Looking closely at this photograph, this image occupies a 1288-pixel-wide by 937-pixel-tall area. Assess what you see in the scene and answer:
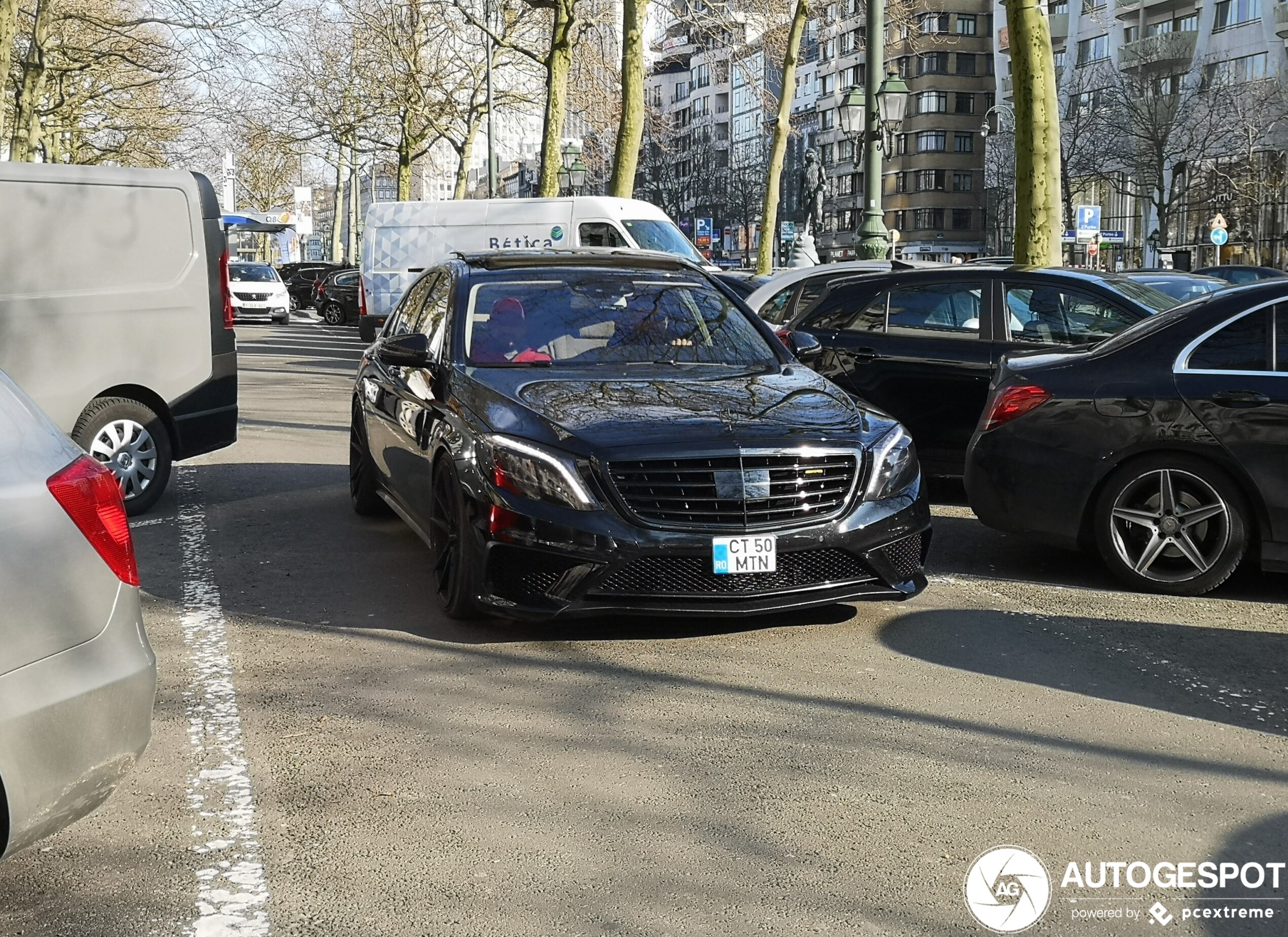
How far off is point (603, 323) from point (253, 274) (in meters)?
37.4

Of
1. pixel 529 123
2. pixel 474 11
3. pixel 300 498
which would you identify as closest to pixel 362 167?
pixel 529 123

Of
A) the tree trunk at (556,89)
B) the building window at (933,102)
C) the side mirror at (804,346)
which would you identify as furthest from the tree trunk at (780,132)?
the building window at (933,102)

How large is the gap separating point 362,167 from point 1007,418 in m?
66.9

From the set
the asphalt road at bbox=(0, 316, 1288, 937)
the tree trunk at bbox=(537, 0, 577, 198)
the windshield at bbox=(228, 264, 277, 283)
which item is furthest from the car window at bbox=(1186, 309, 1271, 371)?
the windshield at bbox=(228, 264, 277, 283)

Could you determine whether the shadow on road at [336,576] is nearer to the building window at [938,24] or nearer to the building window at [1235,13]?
the building window at [1235,13]

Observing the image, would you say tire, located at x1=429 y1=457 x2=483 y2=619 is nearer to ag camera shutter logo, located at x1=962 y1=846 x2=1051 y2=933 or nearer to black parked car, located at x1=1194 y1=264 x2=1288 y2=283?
ag camera shutter logo, located at x1=962 y1=846 x2=1051 y2=933

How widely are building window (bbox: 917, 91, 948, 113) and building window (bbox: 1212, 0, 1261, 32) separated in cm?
4015

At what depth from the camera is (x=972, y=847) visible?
4242 millimetres

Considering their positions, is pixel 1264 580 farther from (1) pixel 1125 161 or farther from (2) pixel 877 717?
(1) pixel 1125 161

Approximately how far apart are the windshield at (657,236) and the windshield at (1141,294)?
14130 mm

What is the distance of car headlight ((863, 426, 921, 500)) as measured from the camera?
263 inches

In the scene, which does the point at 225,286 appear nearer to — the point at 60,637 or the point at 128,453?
the point at 128,453

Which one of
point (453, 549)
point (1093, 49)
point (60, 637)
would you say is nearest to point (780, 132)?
point (453, 549)

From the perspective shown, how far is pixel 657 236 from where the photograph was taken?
83.9 ft
